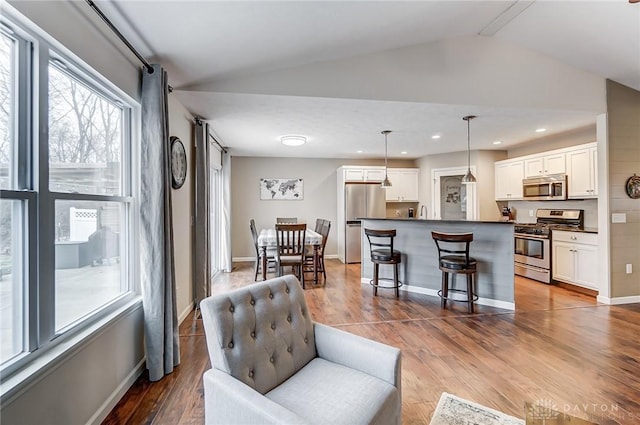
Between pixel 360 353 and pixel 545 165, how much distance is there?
534 cm

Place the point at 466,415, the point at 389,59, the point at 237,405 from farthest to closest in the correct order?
1. the point at 389,59
2. the point at 466,415
3. the point at 237,405

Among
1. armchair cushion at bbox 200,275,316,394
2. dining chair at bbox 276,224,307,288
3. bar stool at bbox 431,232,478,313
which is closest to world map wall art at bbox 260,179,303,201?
dining chair at bbox 276,224,307,288

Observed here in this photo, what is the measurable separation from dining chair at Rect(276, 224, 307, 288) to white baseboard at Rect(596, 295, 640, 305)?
13.3 ft

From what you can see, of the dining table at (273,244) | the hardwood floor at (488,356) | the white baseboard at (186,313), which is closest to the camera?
the hardwood floor at (488,356)

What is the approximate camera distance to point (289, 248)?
4.52m

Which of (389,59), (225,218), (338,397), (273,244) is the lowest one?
(338,397)

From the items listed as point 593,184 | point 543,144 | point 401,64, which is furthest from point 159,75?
point 543,144

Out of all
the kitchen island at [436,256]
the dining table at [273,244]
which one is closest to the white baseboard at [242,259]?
the dining table at [273,244]

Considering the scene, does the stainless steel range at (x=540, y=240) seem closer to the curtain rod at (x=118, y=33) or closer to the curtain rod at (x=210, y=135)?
the curtain rod at (x=210, y=135)

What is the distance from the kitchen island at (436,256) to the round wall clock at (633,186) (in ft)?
6.05

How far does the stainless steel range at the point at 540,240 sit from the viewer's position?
4.68 meters

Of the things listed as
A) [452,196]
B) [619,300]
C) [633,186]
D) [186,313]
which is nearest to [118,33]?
[186,313]

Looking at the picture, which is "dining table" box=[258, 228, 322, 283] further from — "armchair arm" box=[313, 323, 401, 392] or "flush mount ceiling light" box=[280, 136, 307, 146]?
"armchair arm" box=[313, 323, 401, 392]

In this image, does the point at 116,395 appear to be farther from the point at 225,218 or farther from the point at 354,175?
the point at 354,175
